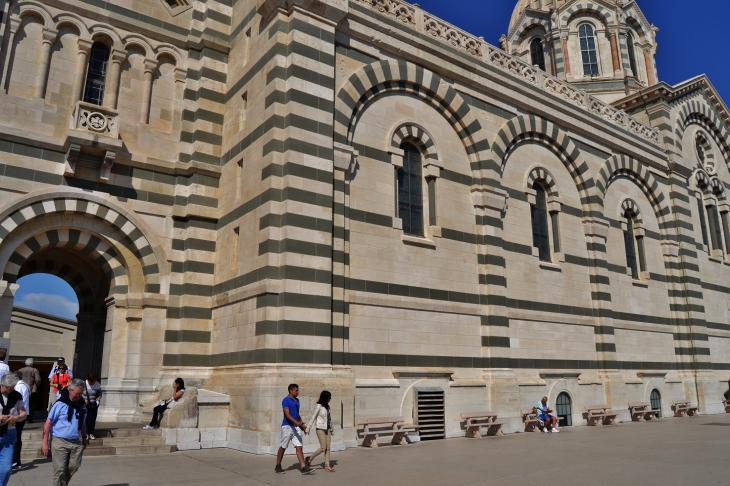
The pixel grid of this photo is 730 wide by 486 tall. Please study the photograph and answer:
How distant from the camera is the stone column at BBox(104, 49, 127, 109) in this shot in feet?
57.9

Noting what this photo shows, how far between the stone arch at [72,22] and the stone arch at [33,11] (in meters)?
0.24

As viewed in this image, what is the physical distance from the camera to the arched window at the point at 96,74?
696 inches

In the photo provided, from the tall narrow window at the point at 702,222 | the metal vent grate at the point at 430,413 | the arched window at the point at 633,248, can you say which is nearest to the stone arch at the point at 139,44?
the metal vent grate at the point at 430,413

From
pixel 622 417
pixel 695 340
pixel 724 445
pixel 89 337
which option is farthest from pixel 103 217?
pixel 695 340

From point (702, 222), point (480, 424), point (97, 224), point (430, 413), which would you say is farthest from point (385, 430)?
point (702, 222)

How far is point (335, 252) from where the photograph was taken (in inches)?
618

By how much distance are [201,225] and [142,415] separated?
18.4ft

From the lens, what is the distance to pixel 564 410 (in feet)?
69.1

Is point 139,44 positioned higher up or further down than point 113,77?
higher up

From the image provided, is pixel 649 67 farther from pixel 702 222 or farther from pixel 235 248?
pixel 235 248

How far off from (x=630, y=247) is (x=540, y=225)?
6.57m

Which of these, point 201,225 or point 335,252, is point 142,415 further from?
point 335,252

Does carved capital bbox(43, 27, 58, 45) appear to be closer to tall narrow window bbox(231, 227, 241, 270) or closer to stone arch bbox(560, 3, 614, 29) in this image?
tall narrow window bbox(231, 227, 241, 270)

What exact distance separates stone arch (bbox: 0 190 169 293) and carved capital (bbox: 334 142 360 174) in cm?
593
